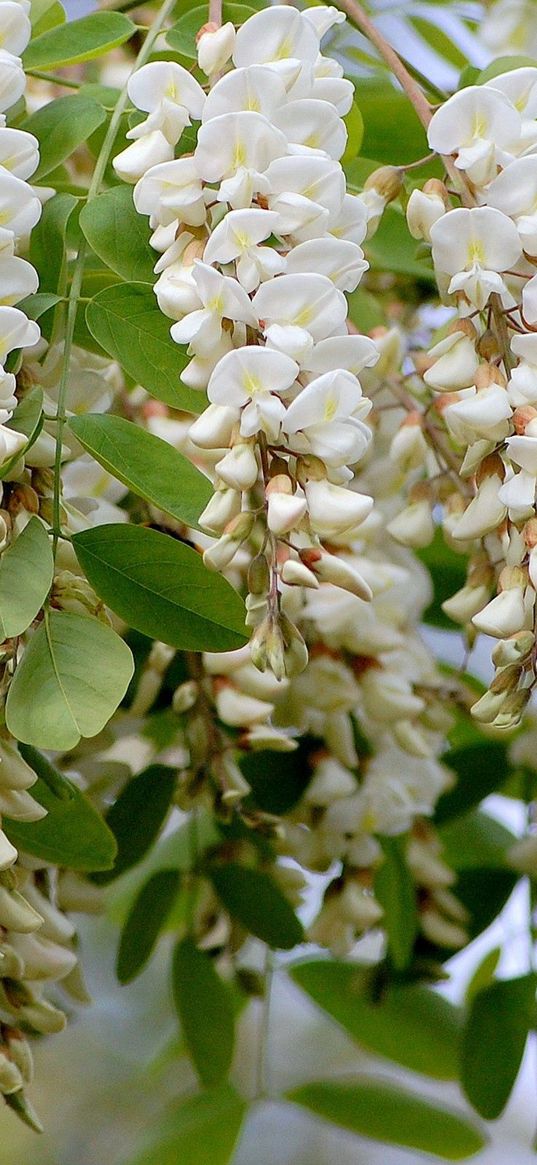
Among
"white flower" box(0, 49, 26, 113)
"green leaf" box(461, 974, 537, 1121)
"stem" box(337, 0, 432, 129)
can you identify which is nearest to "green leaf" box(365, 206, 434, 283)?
"stem" box(337, 0, 432, 129)

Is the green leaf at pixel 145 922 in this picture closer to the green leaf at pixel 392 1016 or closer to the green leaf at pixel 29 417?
the green leaf at pixel 392 1016

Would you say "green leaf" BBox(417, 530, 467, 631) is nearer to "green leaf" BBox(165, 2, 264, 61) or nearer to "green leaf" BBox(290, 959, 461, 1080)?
"green leaf" BBox(290, 959, 461, 1080)

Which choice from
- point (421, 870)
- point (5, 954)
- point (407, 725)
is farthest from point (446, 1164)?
point (5, 954)

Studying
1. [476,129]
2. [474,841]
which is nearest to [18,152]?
[476,129]

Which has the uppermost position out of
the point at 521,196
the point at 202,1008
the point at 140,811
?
the point at 521,196

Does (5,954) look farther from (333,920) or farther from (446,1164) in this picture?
(446,1164)

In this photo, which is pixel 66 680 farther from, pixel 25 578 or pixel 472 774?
pixel 472 774

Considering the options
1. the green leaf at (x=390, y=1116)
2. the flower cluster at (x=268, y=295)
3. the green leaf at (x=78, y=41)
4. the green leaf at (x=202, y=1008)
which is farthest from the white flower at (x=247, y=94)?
the green leaf at (x=390, y=1116)
